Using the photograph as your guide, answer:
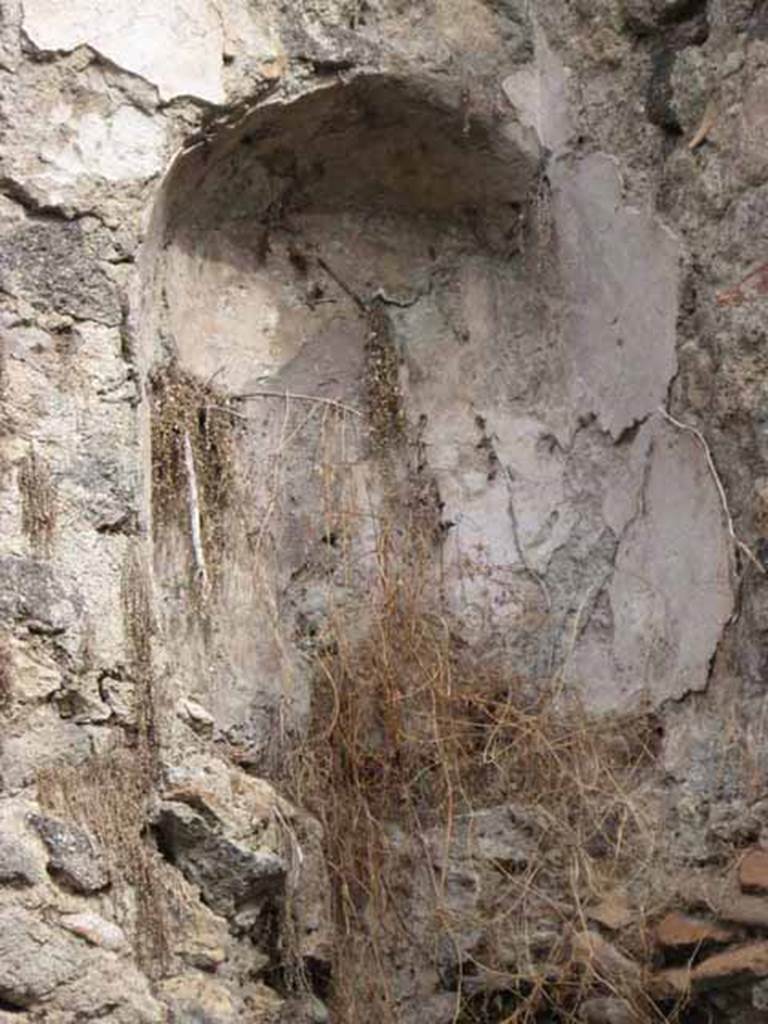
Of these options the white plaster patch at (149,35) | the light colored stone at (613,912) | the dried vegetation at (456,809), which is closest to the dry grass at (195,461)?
the dried vegetation at (456,809)

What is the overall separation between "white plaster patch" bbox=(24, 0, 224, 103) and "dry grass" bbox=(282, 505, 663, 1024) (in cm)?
114

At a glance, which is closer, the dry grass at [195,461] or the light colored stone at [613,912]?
the light colored stone at [613,912]

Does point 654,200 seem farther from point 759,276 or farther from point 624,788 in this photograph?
point 624,788

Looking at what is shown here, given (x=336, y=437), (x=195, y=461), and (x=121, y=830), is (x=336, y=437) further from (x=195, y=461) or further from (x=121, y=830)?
(x=121, y=830)

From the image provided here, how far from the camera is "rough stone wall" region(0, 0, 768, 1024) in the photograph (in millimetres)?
5242

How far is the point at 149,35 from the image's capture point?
5613mm

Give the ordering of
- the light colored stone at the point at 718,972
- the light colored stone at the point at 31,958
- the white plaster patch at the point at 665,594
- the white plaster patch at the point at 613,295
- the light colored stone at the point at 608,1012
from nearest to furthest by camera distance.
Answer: the light colored stone at the point at 31,958 → the light colored stone at the point at 718,972 → the light colored stone at the point at 608,1012 → the white plaster patch at the point at 665,594 → the white plaster patch at the point at 613,295

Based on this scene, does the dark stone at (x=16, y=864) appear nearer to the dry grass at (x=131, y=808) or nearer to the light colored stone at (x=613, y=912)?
the dry grass at (x=131, y=808)

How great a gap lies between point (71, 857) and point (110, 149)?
1.52 m

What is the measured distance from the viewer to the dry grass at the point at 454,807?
5.45 meters

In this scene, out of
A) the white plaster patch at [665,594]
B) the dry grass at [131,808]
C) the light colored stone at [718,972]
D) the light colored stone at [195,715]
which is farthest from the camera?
the white plaster patch at [665,594]

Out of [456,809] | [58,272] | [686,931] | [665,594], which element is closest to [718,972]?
[686,931]

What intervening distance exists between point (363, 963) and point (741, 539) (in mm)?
1231

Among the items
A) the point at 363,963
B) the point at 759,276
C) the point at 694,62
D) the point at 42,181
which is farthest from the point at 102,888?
the point at 694,62
